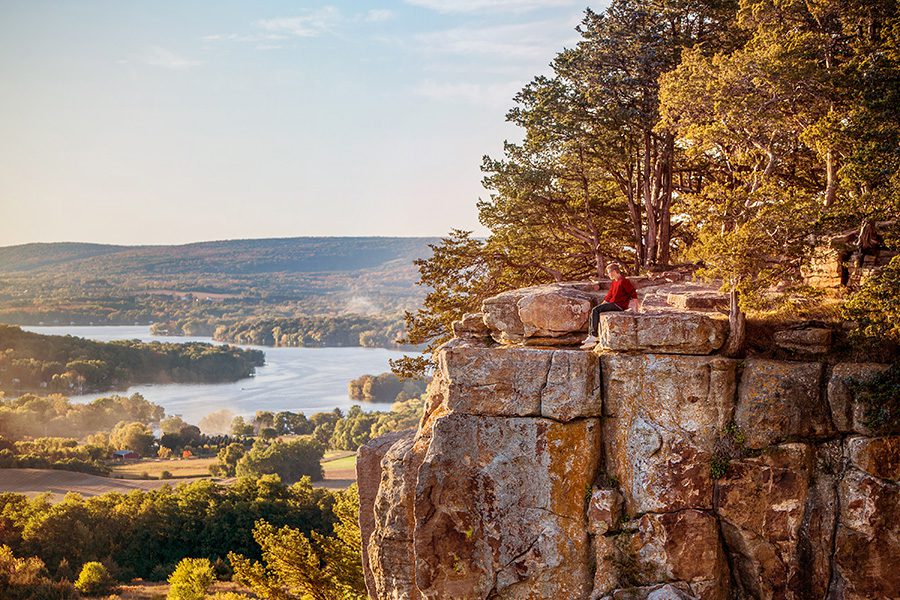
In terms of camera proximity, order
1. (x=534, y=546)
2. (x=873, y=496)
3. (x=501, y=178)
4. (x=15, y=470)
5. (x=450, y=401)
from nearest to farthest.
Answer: (x=873, y=496) → (x=534, y=546) → (x=450, y=401) → (x=501, y=178) → (x=15, y=470)

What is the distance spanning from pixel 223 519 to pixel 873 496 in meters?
39.5

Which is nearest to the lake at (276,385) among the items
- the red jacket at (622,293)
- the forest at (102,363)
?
the forest at (102,363)

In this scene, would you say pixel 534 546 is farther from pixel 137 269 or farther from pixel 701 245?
pixel 137 269

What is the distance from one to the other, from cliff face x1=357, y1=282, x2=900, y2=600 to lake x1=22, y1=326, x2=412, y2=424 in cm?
9051

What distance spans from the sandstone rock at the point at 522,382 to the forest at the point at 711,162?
2.54m

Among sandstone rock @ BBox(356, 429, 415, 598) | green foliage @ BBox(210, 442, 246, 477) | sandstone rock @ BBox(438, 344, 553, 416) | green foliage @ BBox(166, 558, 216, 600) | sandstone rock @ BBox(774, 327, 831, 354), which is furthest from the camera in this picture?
green foliage @ BBox(210, 442, 246, 477)

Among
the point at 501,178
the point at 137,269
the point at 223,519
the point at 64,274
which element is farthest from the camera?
the point at 137,269

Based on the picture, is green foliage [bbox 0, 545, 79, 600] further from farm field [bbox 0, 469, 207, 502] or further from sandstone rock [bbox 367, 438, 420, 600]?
sandstone rock [bbox 367, 438, 420, 600]

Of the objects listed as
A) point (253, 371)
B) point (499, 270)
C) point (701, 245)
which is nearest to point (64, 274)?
point (253, 371)

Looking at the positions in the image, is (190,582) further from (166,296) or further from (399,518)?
(166,296)

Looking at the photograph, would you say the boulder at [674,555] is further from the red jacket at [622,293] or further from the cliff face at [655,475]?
the red jacket at [622,293]

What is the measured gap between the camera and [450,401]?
1266 cm

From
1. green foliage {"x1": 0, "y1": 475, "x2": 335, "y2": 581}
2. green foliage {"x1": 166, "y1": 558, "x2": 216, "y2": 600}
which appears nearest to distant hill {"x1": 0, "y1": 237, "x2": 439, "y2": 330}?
green foliage {"x1": 0, "y1": 475, "x2": 335, "y2": 581}

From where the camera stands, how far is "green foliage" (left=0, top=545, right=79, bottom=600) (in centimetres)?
3309
